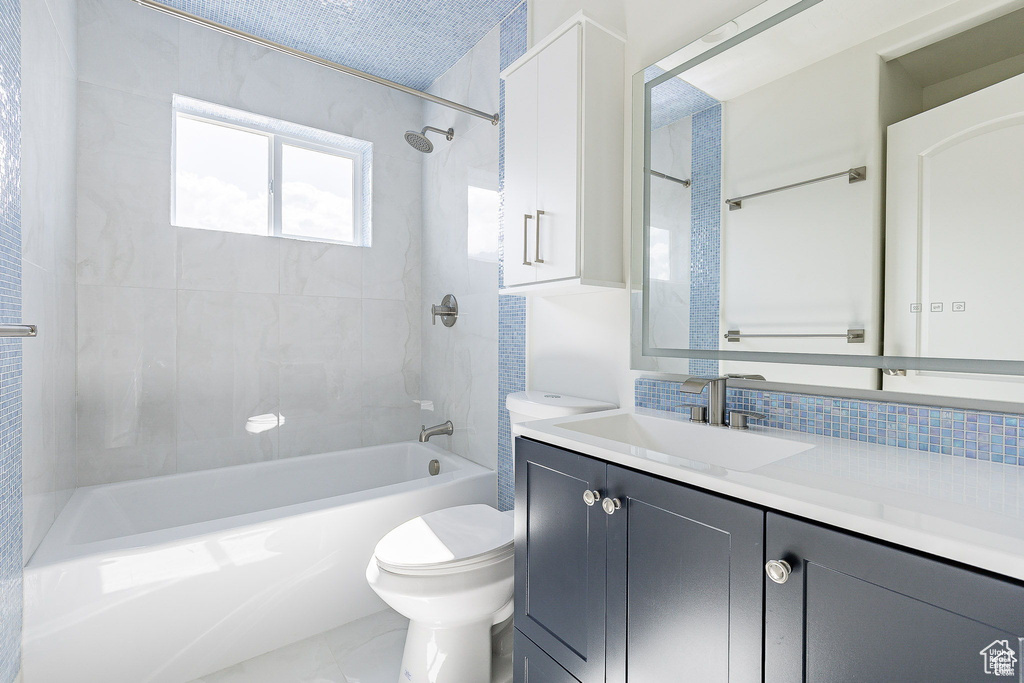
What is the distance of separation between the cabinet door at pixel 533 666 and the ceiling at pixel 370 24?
2.37 m

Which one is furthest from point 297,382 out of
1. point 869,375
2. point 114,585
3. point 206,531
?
point 869,375

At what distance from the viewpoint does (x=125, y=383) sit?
205 centimetres

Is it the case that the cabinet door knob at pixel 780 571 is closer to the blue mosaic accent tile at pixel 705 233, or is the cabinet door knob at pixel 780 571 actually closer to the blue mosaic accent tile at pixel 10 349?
the blue mosaic accent tile at pixel 705 233

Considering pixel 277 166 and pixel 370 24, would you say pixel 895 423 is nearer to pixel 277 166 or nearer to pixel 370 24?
pixel 370 24

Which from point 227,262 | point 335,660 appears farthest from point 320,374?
point 335,660

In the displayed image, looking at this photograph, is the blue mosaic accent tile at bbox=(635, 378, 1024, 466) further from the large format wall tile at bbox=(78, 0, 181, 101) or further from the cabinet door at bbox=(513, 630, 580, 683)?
the large format wall tile at bbox=(78, 0, 181, 101)

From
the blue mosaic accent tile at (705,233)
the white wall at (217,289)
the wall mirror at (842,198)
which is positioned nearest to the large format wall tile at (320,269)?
the white wall at (217,289)

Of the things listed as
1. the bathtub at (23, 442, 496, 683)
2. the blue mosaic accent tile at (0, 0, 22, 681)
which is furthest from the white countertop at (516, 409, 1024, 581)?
the blue mosaic accent tile at (0, 0, 22, 681)

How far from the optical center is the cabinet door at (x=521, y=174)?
5.26 feet

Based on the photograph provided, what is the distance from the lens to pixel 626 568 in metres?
0.91

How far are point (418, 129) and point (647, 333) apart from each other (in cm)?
211

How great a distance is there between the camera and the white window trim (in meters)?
2.21

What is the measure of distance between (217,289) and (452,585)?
181 centimetres

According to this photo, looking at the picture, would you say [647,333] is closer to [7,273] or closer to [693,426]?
[693,426]
